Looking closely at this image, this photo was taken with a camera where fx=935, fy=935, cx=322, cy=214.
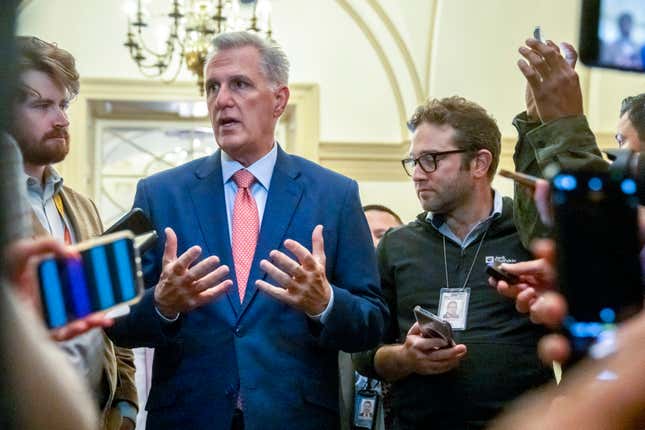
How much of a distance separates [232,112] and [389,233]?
760 mm

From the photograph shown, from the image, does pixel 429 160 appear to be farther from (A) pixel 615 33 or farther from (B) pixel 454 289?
(A) pixel 615 33

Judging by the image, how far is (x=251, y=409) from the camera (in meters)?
2.31

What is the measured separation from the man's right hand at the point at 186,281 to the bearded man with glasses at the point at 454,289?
75 centimetres

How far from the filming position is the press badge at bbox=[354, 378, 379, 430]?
3301mm

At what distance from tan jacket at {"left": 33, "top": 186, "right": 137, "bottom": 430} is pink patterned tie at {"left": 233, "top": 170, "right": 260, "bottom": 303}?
437 mm

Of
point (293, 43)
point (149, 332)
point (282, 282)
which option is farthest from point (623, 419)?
point (293, 43)

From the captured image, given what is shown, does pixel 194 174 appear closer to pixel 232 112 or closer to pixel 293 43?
pixel 232 112

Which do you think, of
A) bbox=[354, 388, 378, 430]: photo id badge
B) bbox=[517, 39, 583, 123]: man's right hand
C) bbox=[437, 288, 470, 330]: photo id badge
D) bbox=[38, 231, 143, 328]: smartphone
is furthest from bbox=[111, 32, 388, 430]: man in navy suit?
bbox=[38, 231, 143, 328]: smartphone

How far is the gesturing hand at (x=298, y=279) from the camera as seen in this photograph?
213 centimetres

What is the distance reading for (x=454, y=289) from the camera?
283 cm

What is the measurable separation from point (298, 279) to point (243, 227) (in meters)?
0.40

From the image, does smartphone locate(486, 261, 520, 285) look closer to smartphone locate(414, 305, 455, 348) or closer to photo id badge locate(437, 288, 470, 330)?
smartphone locate(414, 305, 455, 348)

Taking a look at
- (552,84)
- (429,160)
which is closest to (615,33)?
(552,84)

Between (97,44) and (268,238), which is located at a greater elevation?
(97,44)
